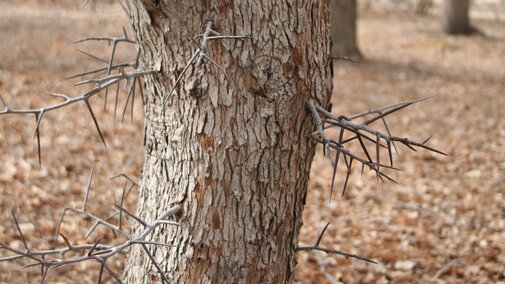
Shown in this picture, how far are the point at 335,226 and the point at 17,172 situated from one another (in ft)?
8.54

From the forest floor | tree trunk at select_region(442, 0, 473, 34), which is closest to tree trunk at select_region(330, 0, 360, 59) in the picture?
the forest floor

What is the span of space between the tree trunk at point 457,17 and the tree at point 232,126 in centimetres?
1204

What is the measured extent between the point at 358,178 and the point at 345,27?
4822 mm

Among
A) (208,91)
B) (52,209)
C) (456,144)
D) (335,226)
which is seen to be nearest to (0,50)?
(52,209)

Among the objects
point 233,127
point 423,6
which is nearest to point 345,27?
point 233,127

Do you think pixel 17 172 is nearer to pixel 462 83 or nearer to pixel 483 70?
pixel 462 83

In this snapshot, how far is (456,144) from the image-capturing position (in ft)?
19.5

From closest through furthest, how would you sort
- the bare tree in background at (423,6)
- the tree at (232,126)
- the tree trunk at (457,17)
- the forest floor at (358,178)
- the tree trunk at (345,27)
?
the tree at (232,126) < the forest floor at (358,178) < the tree trunk at (345,27) < the tree trunk at (457,17) < the bare tree in background at (423,6)

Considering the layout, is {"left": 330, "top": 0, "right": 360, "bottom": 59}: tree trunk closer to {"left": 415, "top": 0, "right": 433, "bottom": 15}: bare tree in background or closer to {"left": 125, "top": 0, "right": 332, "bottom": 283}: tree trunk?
{"left": 125, "top": 0, "right": 332, "bottom": 283}: tree trunk

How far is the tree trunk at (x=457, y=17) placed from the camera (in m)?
12.6

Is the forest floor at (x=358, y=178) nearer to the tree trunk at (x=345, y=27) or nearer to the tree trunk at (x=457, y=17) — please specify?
the tree trunk at (x=345, y=27)

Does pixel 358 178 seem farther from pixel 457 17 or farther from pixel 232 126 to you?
pixel 457 17

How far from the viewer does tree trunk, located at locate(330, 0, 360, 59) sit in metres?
9.09

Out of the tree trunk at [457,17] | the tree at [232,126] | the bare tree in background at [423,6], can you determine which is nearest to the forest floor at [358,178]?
the tree at [232,126]
